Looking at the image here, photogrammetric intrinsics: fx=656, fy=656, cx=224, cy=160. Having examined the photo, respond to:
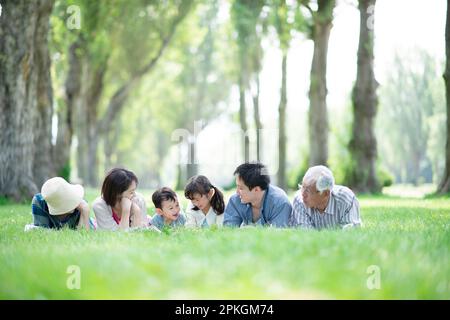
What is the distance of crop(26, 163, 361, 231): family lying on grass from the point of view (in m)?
8.48

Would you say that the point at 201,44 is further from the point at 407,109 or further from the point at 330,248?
the point at 330,248

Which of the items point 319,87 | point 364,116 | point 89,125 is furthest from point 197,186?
point 89,125

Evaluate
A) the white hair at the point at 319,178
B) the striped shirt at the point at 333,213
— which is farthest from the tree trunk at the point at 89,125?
the white hair at the point at 319,178

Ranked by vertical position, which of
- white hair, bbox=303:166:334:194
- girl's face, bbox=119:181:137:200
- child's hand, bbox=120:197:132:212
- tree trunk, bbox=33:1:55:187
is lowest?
child's hand, bbox=120:197:132:212

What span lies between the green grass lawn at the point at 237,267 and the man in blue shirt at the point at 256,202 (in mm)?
1905

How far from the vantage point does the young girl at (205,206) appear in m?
9.41

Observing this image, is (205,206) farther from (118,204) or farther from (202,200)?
(118,204)

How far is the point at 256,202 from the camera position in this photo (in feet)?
29.2

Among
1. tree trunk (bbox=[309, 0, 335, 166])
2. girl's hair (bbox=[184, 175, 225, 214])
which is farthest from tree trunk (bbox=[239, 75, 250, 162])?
girl's hair (bbox=[184, 175, 225, 214])

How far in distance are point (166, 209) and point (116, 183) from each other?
930mm

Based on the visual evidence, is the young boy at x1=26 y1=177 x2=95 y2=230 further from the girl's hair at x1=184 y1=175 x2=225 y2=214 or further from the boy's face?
the girl's hair at x1=184 y1=175 x2=225 y2=214

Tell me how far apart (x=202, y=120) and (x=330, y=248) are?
4778 centimetres

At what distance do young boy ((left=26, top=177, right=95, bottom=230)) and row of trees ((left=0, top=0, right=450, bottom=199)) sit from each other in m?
7.63

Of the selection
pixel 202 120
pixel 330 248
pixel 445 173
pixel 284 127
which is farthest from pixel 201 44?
pixel 330 248
